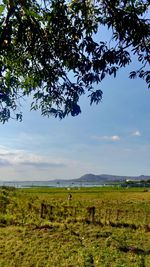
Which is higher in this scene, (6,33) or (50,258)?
(6,33)

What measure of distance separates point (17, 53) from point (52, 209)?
24.1m

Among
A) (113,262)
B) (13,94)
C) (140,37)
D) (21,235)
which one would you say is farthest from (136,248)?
(140,37)

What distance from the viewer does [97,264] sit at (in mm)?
16047

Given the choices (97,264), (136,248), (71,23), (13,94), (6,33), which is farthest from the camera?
(136,248)

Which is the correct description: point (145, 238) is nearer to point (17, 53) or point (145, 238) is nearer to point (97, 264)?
point (97, 264)

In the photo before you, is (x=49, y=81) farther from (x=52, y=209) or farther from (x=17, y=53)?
(x=52, y=209)

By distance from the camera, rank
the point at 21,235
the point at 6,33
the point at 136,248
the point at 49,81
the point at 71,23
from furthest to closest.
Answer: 1. the point at 21,235
2. the point at 136,248
3. the point at 49,81
4. the point at 71,23
5. the point at 6,33

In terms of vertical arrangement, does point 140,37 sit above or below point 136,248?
above

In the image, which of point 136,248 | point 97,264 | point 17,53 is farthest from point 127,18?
point 136,248

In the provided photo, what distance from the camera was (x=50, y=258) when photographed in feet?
56.0

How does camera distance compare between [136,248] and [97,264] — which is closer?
[97,264]

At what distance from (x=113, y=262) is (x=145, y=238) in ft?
17.9

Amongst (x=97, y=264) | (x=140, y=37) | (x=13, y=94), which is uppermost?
(x=140, y=37)

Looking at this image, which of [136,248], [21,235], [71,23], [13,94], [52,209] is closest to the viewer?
[71,23]
